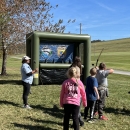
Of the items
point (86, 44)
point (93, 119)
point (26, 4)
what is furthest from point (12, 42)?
point (93, 119)

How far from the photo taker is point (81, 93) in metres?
4.85

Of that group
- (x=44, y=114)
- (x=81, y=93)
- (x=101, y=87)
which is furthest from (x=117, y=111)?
(x=81, y=93)

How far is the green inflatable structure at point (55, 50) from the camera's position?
1142 cm

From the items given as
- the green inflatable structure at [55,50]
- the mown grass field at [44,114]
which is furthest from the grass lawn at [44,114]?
the green inflatable structure at [55,50]

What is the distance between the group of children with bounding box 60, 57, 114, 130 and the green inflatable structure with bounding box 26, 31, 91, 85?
18.2 feet

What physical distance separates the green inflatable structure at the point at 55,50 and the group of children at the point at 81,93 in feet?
18.2

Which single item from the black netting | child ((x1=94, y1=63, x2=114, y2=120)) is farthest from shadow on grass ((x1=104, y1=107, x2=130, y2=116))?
the black netting

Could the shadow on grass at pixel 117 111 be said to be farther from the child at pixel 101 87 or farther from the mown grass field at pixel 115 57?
the mown grass field at pixel 115 57

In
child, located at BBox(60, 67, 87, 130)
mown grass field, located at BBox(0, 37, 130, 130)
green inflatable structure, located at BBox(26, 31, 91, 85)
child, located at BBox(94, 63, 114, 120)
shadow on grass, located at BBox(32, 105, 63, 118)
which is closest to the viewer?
child, located at BBox(60, 67, 87, 130)

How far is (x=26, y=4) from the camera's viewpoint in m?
16.6

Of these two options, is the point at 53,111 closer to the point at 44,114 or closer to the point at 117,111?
the point at 44,114

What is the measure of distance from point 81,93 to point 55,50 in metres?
7.98

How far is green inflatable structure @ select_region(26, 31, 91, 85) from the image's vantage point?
37.5 feet

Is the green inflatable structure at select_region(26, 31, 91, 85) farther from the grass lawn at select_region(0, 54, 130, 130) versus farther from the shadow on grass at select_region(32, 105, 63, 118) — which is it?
the shadow on grass at select_region(32, 105, 63, 118)
